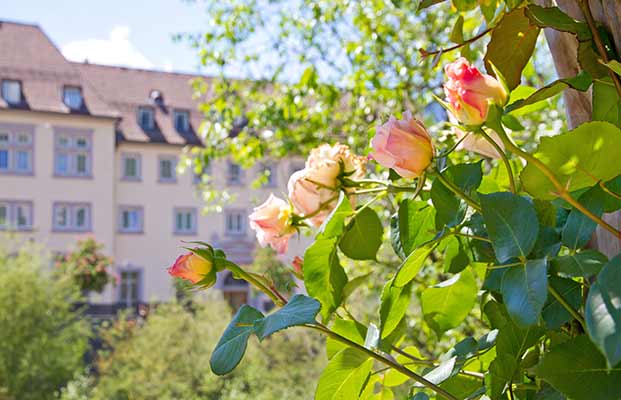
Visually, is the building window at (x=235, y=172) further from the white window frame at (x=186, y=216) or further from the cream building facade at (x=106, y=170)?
the white window frame at (x=186, y=216)

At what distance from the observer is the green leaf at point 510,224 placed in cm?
24

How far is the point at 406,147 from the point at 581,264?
0.27ft

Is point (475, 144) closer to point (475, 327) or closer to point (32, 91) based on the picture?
point (475, 327)

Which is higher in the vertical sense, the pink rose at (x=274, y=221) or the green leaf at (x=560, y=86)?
the green leaf at (x=560, y=86)

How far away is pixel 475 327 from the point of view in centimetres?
198

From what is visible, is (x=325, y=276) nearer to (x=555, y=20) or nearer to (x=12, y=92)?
(x=555, y=20)

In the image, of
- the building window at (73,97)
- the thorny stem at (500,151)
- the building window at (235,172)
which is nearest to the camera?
the thorny stem at (500,151)

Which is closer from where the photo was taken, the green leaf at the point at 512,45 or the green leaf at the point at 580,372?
the green leaf at the point at 580,372

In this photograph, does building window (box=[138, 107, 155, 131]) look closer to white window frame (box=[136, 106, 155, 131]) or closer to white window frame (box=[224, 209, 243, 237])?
white window frame (box=[136, 106, 155, 131])

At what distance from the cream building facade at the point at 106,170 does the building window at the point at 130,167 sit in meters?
0.02

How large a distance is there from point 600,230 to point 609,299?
0.55 ft

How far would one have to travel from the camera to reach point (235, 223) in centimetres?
1359

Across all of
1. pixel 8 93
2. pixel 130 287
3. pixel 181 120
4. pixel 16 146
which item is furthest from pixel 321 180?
pixel 181 120

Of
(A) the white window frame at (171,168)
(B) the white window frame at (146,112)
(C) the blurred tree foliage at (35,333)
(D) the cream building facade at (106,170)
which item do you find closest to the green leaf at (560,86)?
(C) the blurred tree foliage at (35,333)
